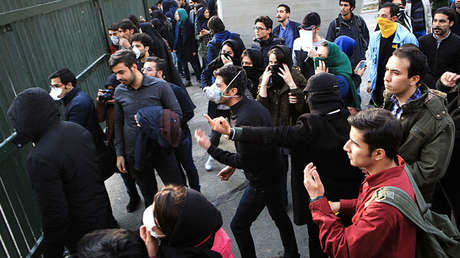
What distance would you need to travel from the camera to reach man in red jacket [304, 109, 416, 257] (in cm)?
167

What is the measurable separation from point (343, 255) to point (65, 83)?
3158 mm

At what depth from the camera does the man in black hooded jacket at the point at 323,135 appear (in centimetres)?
255

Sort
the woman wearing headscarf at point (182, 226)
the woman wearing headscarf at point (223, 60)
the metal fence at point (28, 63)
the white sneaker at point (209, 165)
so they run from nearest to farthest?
the woman wearing headscarf at point (182, 226)
the metal fence at point (28, 63)
the woman wearing headscarf at point (223, 60)
the white sneaker at point (209, 165)

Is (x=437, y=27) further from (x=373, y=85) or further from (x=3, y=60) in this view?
(x=3, y=60)

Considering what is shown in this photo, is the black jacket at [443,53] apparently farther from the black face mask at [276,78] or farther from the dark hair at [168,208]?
the dark hair at [168,208]

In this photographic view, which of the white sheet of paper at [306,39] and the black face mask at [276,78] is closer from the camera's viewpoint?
the black face mask at [276,78]

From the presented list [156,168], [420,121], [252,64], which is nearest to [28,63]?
[156,168]

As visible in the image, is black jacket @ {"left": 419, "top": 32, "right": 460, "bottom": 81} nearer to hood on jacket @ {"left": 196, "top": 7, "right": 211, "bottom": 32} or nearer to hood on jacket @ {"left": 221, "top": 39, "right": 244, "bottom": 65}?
hood on jacket @ {"left": 221, "top": 39, "right": 244, "bottom": 65}

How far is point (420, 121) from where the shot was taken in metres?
2.48

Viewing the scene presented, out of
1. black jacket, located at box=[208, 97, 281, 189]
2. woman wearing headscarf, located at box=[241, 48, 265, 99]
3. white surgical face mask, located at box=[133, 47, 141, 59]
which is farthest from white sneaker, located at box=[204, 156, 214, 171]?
black jacket, located at box=[208, 97, 281, 189]

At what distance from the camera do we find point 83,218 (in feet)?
9.34

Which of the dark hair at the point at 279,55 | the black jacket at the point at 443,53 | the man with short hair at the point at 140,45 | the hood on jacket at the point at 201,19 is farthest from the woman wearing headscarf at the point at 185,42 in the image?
the black jacket at the point at 443,53

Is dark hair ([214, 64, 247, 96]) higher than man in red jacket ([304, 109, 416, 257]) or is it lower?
higher

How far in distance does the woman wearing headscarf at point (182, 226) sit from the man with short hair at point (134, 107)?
1680 mm
